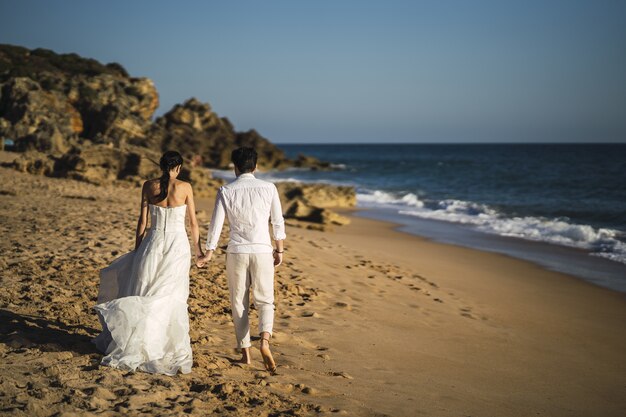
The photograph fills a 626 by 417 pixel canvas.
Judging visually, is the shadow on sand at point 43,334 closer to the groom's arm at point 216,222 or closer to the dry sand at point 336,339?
the dry sand at point 336,339

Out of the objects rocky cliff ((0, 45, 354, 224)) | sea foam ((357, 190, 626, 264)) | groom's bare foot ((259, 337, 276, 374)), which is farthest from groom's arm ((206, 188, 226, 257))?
sea foam ((357, 190, 626, 264))

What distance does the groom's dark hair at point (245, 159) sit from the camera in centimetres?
459

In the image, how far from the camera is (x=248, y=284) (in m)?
4.71

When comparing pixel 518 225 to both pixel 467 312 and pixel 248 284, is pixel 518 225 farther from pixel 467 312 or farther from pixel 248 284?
pixel 248 284

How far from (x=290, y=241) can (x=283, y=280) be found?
287cm

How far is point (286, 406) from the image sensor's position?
397 centimetres

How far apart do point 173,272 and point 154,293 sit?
0.22m

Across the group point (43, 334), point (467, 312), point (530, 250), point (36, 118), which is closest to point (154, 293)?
point (43, 334)

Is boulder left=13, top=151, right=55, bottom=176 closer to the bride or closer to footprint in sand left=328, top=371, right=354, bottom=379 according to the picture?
the bride

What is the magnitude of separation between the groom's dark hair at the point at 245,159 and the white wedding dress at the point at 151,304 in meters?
0.58

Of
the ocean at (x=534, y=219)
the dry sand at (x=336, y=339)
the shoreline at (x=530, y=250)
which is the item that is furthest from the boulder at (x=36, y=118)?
the shoreline at (x=530, y=250)

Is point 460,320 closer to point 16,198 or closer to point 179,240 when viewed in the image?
point 179,240

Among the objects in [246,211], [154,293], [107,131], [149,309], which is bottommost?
[149,309]

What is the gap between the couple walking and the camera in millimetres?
4250
